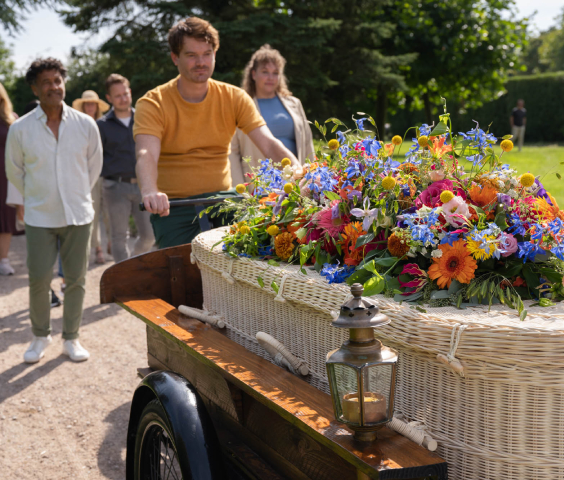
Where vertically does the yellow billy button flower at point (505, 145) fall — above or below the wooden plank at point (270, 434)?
above

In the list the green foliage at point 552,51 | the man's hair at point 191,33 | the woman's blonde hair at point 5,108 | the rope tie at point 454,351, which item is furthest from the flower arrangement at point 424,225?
the green foliage at point 552,51

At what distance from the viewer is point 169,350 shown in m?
2.61

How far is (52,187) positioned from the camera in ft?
14.4

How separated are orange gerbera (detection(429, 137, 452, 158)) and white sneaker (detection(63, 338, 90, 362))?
3406 millimetres

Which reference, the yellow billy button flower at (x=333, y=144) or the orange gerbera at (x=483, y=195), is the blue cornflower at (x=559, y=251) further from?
the yellow billy button flower at (x=333, y=144)

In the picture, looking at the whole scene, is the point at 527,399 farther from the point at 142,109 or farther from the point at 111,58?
the point at 111,58

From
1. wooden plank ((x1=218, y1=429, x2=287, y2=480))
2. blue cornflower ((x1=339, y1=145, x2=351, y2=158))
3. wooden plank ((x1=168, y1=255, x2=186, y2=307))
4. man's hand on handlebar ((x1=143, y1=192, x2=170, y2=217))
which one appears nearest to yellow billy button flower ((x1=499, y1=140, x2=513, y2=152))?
blue cornflower ((x1=339, y1=145, x2=351, y2=158))

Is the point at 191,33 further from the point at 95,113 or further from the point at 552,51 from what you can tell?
the point at 552,51

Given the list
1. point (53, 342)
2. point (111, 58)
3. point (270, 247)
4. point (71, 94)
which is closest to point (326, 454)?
point (270, 247)

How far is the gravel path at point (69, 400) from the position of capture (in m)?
3.25

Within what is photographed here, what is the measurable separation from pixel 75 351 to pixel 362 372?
3.71 meters

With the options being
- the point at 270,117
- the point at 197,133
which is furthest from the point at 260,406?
the point at 270,117

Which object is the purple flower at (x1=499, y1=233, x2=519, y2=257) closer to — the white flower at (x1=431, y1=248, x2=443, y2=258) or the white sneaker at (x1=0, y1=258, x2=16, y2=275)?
the white flower at (x1=431, y1=248, x2=443, y2=258)

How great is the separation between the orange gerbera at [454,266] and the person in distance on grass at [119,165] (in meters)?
4.82
